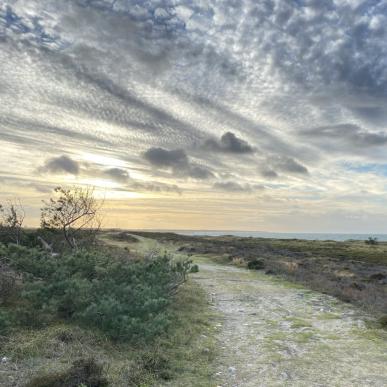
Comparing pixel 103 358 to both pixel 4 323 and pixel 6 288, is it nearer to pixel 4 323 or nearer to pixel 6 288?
pixel 4 323

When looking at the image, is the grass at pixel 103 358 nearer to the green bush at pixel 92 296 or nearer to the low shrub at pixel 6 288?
the green bush at pixel 92 296

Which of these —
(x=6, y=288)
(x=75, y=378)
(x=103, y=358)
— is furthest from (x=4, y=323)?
(x=6, y=288)

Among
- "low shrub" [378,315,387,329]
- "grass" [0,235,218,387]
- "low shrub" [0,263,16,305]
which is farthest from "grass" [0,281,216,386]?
"low shrub" [378,315,387,329]

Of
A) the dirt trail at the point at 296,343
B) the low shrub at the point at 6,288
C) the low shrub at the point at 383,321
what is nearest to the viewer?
the dirt trail at the point at 296,343

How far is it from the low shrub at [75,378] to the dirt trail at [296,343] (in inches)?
94.5

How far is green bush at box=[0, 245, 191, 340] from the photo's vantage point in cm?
916

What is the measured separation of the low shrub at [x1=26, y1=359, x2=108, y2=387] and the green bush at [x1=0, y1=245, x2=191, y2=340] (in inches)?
74.9

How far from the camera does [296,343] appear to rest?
10.1 meters

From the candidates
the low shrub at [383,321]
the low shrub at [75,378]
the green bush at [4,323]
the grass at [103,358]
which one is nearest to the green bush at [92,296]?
the grass at [103,358]

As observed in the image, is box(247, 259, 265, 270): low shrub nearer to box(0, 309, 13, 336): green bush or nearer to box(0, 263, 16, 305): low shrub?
box(0, 263, 16, 305): low shrub

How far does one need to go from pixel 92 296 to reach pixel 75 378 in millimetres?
3886

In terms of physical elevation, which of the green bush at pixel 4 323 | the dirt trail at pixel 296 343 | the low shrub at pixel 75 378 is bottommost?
the dirt trail at pixel 296 343

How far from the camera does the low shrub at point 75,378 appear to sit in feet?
20.8

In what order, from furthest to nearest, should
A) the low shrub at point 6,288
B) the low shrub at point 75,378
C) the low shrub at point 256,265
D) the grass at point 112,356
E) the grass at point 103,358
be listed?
1. the low shrub at point 256,265
2. the low shrub at point 6,288
3. the grass at point 112,356
4. the grass at point 103,358
5. the low shrub at point 75,378
